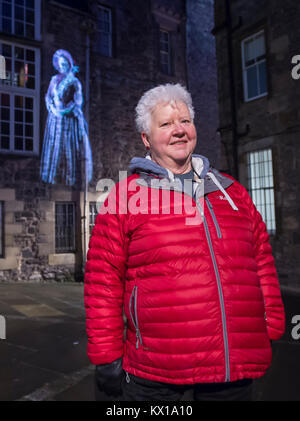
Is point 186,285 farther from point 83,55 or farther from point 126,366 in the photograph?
point 83,55

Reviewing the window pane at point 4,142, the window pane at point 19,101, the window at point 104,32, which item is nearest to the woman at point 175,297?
the window pane at point 4,142

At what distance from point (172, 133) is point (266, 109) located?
8.43 m

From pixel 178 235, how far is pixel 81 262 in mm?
10326

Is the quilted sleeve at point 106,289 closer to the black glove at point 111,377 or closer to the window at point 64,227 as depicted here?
the black glove at point 111,377

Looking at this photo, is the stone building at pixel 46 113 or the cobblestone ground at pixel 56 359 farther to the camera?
the stone building at pixel 46 113

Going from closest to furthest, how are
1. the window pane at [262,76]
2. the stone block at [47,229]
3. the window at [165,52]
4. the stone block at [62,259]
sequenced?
the window pane at [262,76] → the stone block at [47,229] → the stone block at [62,259] → the window at [165,52]

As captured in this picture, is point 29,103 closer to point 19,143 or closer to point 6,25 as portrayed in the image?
point 19,143

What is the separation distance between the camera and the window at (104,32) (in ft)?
42.0

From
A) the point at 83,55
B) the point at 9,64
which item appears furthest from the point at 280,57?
the point at 9,64

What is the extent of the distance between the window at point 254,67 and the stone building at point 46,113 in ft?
15.1

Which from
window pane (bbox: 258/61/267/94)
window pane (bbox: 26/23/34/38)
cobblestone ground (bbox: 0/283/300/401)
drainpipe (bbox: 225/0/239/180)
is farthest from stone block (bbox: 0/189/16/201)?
window pane (bbox: 258/61/267/94)

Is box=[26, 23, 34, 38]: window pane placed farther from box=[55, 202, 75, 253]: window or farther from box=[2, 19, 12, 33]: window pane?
box=[55, 202, 75, 253]: window

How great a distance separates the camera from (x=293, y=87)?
8758 mm

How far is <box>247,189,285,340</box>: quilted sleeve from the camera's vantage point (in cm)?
186
